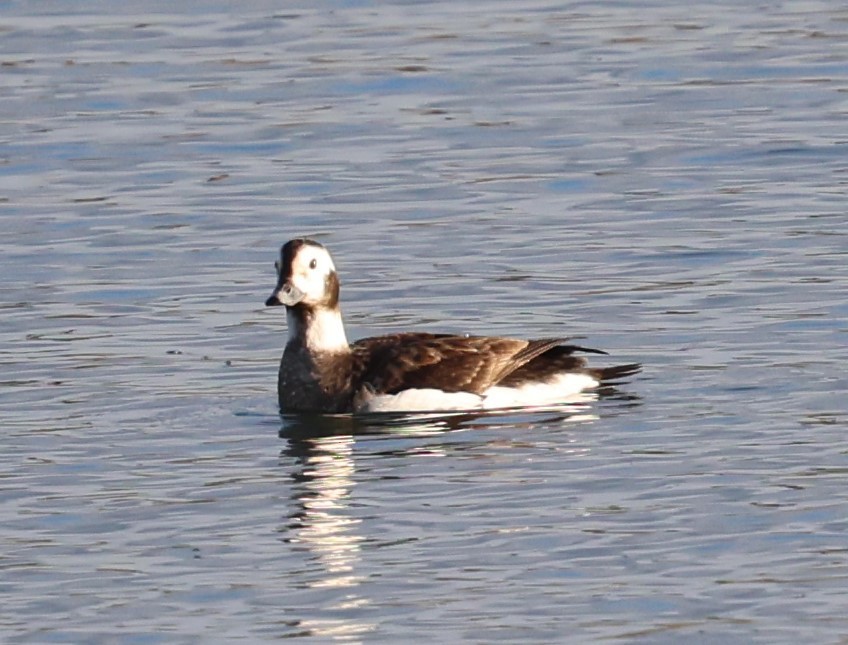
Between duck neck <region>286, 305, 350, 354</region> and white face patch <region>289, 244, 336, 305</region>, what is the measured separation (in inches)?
3.5

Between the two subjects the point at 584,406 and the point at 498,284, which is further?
the point at 498,284

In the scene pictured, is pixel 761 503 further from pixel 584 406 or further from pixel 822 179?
pixel 822 179

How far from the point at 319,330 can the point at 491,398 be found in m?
1.28

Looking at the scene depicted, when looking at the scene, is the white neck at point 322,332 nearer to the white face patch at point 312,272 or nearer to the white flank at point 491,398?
the white face patch at point 312,272

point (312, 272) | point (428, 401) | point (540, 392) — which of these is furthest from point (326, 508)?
point (312, 272)

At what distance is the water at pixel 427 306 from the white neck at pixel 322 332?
0.48 meters

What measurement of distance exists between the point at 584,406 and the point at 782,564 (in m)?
4.11

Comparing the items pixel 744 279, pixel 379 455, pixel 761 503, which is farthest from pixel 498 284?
pixel 761 503

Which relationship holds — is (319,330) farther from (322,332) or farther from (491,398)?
(491,398)

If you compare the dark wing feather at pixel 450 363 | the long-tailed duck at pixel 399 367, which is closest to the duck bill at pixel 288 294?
the long-tailed duck at pixel 399 367

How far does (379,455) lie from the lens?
14344 millimetres

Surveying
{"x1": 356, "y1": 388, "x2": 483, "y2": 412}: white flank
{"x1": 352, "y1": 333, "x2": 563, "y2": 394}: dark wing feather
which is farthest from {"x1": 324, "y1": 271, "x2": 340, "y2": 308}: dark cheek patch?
{"x1": 356, "y1": 388, "x2": 483, "y2": 412}: white flank

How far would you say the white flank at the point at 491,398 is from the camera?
1556 centimetres

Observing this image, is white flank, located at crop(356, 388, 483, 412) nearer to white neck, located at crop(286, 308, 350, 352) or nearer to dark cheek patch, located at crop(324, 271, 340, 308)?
white neck, located at crop(286, 308, 350, 352)
